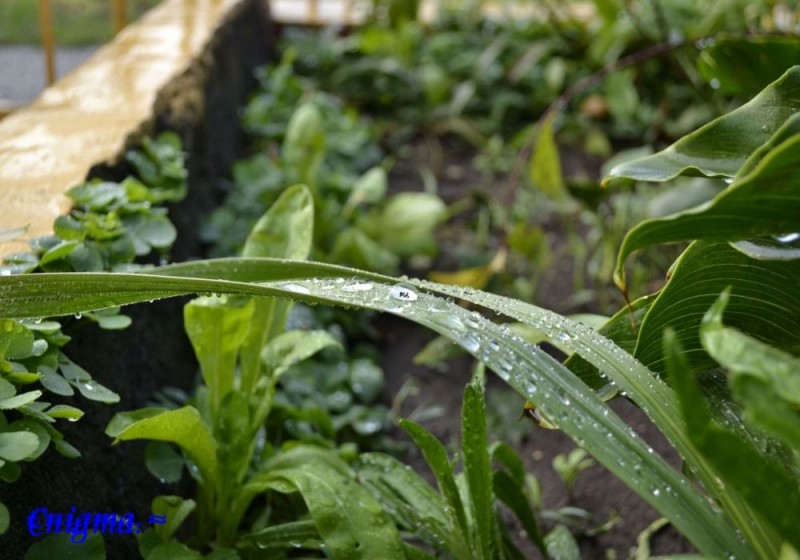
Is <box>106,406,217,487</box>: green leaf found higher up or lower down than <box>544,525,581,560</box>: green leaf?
higher up

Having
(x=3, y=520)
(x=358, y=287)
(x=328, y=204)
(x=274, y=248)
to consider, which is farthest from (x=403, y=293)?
(x=328, y=204)

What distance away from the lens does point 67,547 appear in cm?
76

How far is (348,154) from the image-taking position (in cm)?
229

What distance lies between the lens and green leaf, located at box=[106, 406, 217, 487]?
2.79 ft

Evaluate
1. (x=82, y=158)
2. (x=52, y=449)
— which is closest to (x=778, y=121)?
(x=52, y=449)

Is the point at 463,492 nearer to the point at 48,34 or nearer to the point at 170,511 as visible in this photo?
the point at 170,511

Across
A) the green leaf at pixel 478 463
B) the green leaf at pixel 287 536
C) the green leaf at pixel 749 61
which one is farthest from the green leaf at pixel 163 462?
the green leaf at pixel 749 61

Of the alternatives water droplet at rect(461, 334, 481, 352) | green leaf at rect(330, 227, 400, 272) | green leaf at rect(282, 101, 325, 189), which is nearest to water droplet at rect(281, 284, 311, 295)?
water droplet at rect(461, 334, 481, 352)

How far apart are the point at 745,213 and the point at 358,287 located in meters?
0.32

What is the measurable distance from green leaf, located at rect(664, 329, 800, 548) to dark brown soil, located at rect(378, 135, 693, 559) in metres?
0.63

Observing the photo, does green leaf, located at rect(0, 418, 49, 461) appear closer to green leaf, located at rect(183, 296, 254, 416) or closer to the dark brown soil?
green leaf, located at rect(183, 296, 254, 416)

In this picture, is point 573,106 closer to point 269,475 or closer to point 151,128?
point 151,128

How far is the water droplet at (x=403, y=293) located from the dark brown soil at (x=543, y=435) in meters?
0.52

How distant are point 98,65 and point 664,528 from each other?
142 cm
